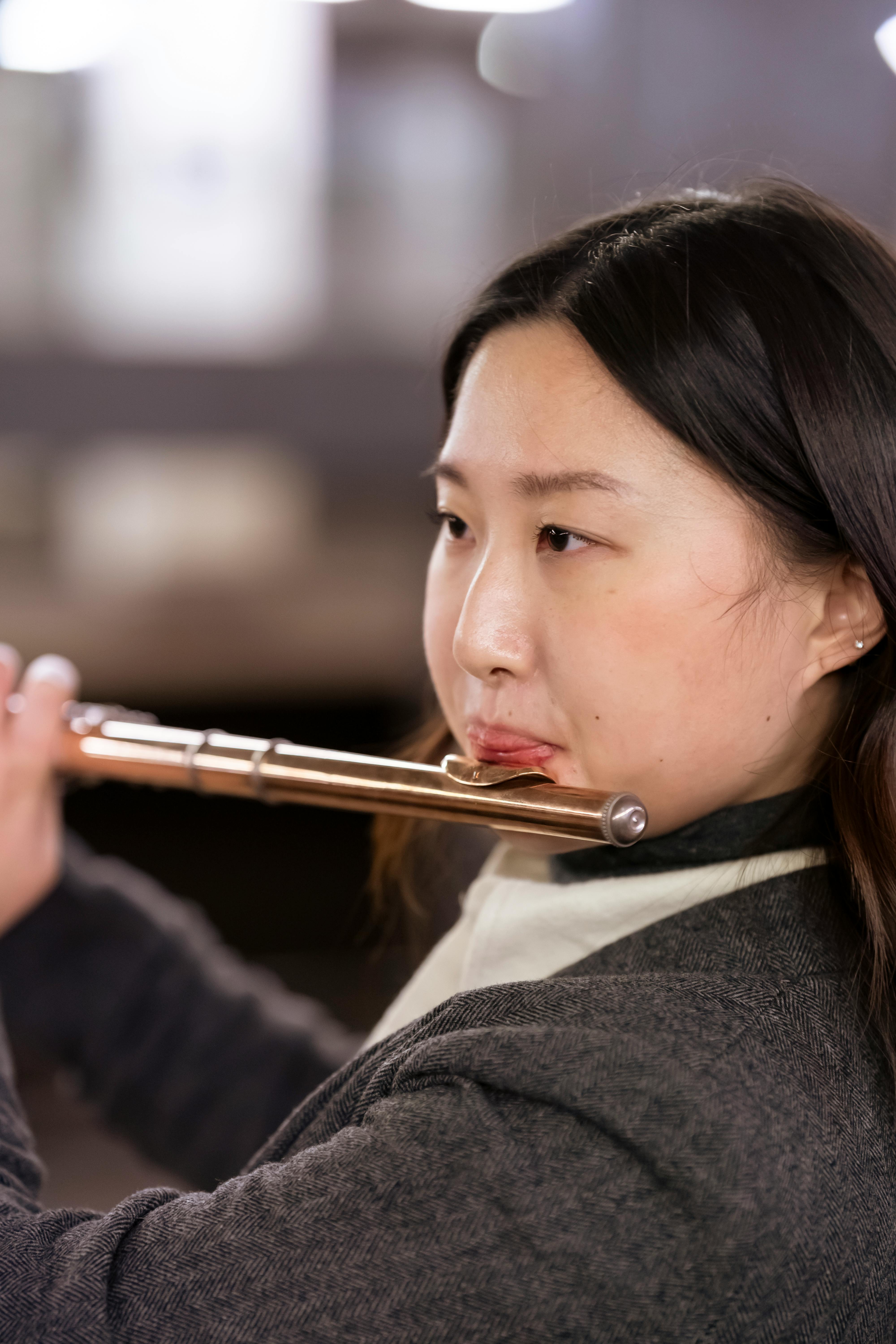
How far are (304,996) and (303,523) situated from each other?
135 centimetres

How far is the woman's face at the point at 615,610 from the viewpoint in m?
0.60

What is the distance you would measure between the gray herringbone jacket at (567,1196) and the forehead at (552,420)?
0.81 ft

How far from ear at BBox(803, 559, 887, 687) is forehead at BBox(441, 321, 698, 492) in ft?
0.38

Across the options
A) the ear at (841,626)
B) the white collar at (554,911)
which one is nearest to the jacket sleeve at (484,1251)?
the white collar at (554,911)

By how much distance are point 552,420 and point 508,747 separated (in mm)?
185

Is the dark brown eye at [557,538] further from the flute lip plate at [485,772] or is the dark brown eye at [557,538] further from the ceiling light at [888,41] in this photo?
the ceiling light at [888,41]

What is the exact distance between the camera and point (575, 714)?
24.7 inches

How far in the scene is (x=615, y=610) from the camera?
1.97 feet

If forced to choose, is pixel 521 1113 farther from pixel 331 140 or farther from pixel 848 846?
pixel 331 140

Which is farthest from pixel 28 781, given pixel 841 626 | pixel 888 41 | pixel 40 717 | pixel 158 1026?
pixel 888 41

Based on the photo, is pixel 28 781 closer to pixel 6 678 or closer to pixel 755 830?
pixel 6 678

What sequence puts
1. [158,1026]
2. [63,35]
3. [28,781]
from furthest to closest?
[63,35] → [158,1026] → [28,781]

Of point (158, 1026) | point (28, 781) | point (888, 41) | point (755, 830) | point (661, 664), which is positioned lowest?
point (158, 1026)

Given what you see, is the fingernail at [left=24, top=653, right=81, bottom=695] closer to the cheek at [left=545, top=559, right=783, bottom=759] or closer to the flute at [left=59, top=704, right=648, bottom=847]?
the flute at [left=59, top=704, right=648, bottom=847]
